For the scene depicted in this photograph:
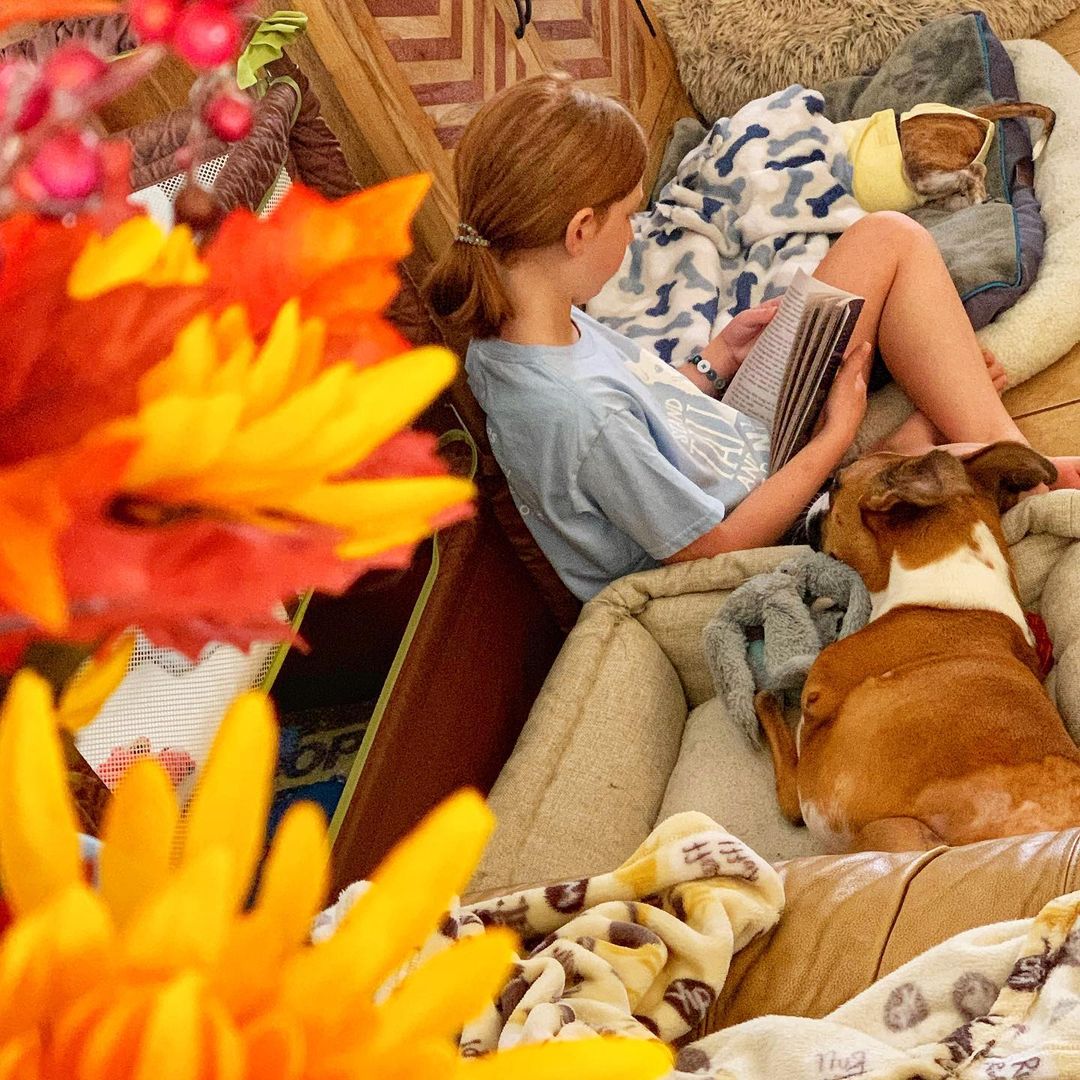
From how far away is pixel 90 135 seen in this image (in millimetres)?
274

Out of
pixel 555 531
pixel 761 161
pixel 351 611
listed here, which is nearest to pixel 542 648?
pixel 555 531

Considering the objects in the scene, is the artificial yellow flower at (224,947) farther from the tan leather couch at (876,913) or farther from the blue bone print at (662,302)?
the blue bone print at (662,302)

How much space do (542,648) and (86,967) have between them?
72.8 inches

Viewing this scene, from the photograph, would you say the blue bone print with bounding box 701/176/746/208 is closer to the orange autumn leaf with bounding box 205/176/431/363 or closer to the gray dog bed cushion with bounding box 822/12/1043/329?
the gray dog bed cushion with bounding box 822/12/1043/329

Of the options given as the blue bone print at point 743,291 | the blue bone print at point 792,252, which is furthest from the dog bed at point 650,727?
the blue bone print at point 792,252

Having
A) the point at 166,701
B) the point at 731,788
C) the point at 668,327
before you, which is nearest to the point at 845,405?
the point at 668,327

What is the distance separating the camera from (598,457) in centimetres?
166

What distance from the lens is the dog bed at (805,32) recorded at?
280 centimetres

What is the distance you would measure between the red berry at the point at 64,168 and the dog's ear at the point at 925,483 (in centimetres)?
153

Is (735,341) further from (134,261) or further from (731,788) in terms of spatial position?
(134,261)

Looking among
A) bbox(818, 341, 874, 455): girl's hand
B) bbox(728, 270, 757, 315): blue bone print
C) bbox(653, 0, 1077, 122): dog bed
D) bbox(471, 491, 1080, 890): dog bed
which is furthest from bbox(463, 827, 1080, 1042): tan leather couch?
bbox(653, 0, 1077, 122): dog bed

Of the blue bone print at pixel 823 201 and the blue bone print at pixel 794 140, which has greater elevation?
the blue bone print at pixel 794 140

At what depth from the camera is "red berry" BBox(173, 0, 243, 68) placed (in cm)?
25

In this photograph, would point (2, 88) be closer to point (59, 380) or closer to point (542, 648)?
point (59, 380)
